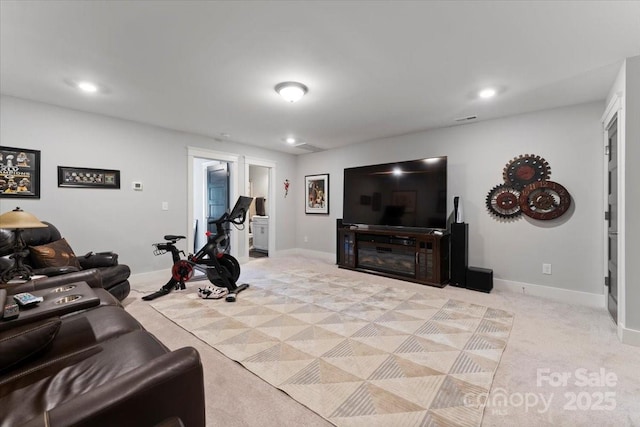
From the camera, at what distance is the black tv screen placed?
4.14m

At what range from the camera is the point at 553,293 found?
3.53 m

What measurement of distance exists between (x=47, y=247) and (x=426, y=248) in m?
4.52

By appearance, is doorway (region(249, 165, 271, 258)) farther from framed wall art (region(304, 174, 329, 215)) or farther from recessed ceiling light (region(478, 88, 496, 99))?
recessed ceiling light (region(478, 88, 496, 99))

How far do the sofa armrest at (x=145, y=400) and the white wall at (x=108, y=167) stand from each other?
377 cm

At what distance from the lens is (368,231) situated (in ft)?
15.7

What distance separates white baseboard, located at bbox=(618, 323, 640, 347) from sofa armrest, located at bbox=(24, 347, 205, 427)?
10.7 feet

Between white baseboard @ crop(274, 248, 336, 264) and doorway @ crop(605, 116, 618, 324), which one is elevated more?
doorway @ crop(605, 116, 618, 324)

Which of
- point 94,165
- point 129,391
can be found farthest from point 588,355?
point 94,165

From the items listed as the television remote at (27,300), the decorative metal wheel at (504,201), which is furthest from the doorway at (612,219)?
the television remote at (27,300)

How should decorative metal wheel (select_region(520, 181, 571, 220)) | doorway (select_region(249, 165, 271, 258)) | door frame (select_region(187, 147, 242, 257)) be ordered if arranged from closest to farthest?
decorative metal wheel (select_region(520, 181, 571, 220)) → door frame (select_region(187, 147, 242, 257)) → doorway (select_region(249, 165, 271, 258))

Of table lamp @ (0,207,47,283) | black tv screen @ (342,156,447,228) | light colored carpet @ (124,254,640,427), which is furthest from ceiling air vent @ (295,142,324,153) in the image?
table lamp @ (0,207,47,283)

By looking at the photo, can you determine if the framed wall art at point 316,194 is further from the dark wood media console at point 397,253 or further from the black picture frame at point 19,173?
the black picture frame at point 19,173

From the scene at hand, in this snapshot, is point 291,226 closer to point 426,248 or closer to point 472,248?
point 426,248

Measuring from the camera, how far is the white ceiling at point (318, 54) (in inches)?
72.5
